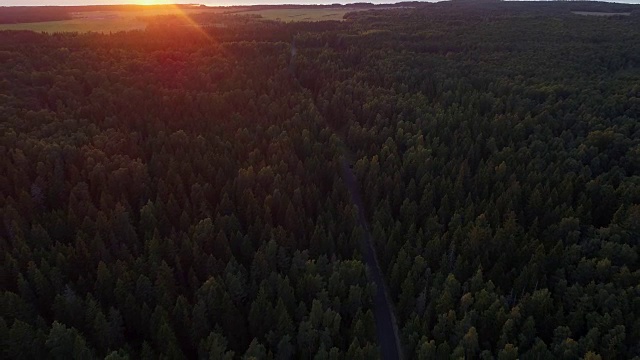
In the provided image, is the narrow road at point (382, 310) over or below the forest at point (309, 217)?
below

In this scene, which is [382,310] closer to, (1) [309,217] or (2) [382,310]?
(2) [382,310]

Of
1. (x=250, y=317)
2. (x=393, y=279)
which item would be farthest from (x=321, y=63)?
(x=250, y=317)

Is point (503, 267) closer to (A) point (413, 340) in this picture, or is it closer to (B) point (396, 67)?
(A) point (413, 340)

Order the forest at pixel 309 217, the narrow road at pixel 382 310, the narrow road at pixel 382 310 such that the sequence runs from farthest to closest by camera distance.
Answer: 1. the narrow road at pixel 382 310
2. the narrow road at pixel 382 310
3. the forest at pixel 309 217

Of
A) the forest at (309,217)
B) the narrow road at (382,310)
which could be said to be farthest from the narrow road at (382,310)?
the forest at (309,217)

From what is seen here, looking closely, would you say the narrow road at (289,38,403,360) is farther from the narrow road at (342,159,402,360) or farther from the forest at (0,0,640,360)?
the forest at (0,0,640,360)

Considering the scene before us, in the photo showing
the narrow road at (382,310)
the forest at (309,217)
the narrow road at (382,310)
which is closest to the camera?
the forest at (309,217)

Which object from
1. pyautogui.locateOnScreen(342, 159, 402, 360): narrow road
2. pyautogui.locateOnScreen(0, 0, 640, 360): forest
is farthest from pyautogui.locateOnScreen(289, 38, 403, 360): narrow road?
pyautogui.locateOnScreen(0, 0, 640, 360): forest

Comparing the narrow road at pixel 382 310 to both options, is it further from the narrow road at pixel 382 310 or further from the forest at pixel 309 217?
the forest at pixel 309 217
